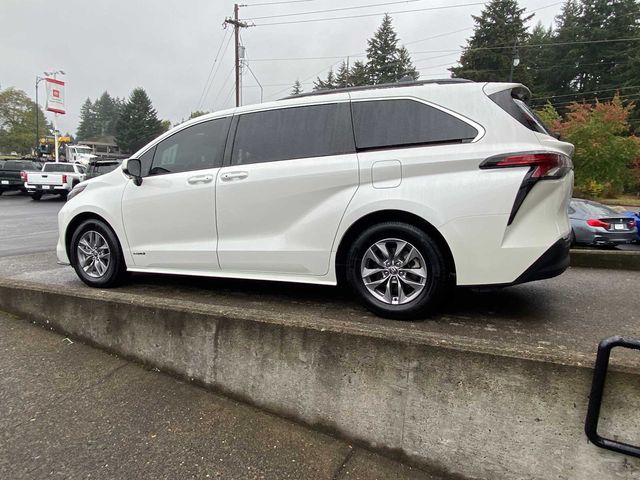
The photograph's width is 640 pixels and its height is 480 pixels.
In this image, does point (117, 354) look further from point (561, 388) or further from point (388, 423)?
point (561, 388)

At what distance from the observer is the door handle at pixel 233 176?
3.79 m

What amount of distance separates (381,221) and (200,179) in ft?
5.57

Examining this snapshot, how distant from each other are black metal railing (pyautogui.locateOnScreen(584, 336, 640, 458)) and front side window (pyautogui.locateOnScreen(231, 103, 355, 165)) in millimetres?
2111

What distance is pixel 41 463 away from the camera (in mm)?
2564

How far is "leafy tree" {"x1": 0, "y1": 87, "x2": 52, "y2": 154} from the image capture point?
224 ft

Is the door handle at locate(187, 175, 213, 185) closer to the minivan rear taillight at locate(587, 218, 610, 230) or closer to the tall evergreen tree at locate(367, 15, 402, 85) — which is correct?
the minivan rear taillight at locate(587, 218, 610, 230)

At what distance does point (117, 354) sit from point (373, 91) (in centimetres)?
300

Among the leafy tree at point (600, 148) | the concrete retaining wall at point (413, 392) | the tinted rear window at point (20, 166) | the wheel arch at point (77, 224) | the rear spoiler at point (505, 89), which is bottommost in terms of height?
the concrete retaining wall at point (413, 392)

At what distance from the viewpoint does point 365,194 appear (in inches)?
131

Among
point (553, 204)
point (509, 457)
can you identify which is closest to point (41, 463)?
point (509, 457)

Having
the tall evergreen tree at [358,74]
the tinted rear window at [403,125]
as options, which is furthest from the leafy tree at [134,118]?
the tinted rear window at [403,125]

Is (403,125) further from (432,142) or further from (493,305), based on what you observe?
(493,305)

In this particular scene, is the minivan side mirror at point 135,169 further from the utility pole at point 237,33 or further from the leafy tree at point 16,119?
the leafy tree at point 16,119

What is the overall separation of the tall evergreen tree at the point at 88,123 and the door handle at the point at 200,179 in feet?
535
